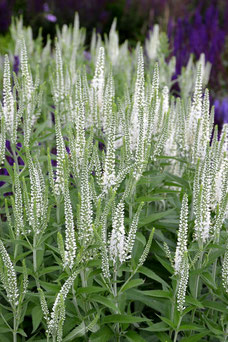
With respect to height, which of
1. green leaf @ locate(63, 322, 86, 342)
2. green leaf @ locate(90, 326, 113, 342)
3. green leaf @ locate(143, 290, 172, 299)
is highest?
green leaf @ locate(143, 290, 172, 299)

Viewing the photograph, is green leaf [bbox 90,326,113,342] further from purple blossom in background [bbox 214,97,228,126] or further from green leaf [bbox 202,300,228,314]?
purple blossom in background [bbox 214,97,228,126]

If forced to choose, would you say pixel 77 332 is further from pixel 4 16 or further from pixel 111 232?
pixel 4 16

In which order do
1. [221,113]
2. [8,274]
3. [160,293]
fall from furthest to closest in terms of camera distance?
[221,113] → [160,293] → [8,274]

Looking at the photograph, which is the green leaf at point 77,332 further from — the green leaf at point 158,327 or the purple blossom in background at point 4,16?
the purple blossom in background at point 4,16

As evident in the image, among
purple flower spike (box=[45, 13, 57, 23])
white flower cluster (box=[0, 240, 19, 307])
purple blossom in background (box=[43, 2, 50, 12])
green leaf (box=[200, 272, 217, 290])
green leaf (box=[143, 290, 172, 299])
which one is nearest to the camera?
white flower cluster (box=[0, 240, 19, 307])

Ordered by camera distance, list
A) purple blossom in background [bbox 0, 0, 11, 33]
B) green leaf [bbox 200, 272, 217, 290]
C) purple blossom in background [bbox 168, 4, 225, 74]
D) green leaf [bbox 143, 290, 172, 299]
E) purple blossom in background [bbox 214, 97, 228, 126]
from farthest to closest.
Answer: purple blossom in background [bbox 0, 0, 11, 33], purple blossom in background [bbox 168, 4, 225, 74], purple blossom in background [bbox 214, 97, 228, 126], green leaf [bbox 200, 272, 217, 290], green leaf [bbox 143, 290, 172, 299]

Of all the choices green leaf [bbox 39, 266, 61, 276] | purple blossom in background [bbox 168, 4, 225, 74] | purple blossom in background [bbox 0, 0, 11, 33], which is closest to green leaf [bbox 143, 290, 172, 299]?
green leaf [bbox 39, 266, 61, 276]

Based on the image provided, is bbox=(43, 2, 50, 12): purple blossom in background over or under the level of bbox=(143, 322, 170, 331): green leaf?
over

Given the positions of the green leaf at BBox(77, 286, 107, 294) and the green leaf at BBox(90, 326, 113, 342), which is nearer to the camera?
the green leaf at BBox(77, 286, 107, 294)

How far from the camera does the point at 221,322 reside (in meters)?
2.64

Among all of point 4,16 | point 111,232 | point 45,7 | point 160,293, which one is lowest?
point 160,293

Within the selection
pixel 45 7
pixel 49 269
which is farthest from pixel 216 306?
pixel 45 7

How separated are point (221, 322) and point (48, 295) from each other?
0.98m

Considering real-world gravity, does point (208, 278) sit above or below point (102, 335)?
above
